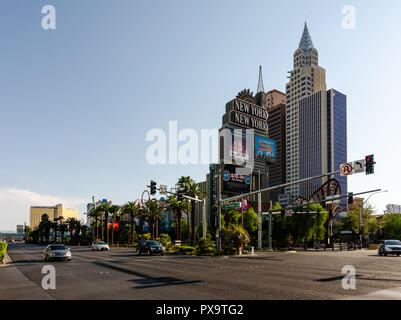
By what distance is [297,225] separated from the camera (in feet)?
225

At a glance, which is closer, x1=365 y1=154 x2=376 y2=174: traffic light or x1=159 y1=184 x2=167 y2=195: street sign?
x1=365 y1=154 x2=376 y2=174: traffic light

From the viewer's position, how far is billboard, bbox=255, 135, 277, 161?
299ft

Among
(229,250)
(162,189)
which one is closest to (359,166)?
(162,189)

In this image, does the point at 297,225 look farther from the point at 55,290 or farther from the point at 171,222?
the point at 171,222

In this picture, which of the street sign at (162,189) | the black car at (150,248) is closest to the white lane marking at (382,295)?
the street sign at (162,189)

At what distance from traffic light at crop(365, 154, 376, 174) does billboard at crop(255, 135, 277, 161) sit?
223 feet

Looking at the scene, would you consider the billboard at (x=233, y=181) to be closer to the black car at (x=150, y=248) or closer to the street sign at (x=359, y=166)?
the black car at (x=150, y=248)

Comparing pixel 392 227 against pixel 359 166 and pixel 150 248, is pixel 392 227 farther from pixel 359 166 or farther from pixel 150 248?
pixel 359 166

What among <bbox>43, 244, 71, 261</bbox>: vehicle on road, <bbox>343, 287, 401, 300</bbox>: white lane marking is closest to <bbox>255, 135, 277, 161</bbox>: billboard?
<bbox>43, 244, 71, 261</bbox>: vehicle on road

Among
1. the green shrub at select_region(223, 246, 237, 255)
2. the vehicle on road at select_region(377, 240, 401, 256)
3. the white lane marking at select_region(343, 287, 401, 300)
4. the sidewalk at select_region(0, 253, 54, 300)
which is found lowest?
the green shrub at select_region(223, 246, 237, 255)

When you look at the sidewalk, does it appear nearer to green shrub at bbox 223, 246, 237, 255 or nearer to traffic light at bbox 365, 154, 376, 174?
traffic light at bbox 365, 154, 376, 174

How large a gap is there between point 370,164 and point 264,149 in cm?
7094
